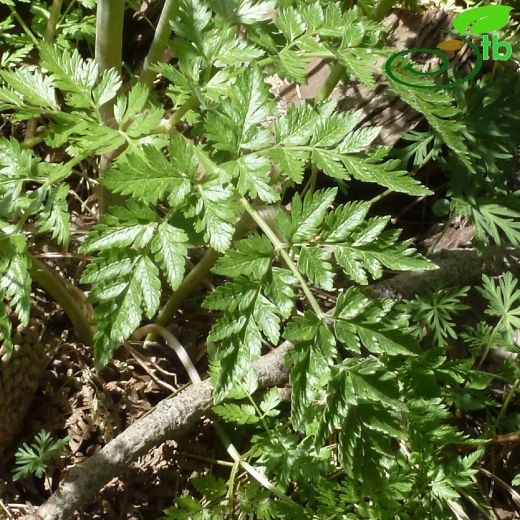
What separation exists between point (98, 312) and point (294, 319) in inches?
15.9

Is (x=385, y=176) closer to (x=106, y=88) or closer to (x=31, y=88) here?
(x=106, y=88)

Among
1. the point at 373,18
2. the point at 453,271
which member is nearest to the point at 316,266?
the point at 373,18

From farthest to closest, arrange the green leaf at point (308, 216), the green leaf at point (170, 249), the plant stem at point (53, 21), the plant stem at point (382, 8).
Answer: the plant stem at point (53, 21) < the plant stem at point (382, 8) < the green leaf at point (308, 216) < the green leaf at point (170, 249)

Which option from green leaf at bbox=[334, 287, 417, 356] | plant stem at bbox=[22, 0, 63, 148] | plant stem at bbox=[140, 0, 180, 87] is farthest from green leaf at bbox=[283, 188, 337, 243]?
plant stem at bbox=[22, 0, 63, 148]

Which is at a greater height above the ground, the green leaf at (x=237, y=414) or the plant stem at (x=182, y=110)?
the plant stem at (x=182, y=110)

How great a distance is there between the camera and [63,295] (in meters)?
1.85

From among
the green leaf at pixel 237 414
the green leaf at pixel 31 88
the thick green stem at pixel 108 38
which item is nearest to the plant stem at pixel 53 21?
the thick green stem at pixel 108 38

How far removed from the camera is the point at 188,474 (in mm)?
2025

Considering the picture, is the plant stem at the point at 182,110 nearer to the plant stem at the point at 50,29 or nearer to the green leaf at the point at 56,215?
the green leaf at the point at 56,215

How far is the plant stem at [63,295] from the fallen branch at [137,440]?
0.36 metres

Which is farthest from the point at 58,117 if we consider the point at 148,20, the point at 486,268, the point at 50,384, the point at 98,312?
the point at 486,268

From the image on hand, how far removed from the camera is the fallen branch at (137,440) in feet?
5.27

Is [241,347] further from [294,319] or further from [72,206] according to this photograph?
[72,206]

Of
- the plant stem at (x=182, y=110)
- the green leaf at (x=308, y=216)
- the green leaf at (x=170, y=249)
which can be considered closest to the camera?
the green leaf at (x=170, y=249)
